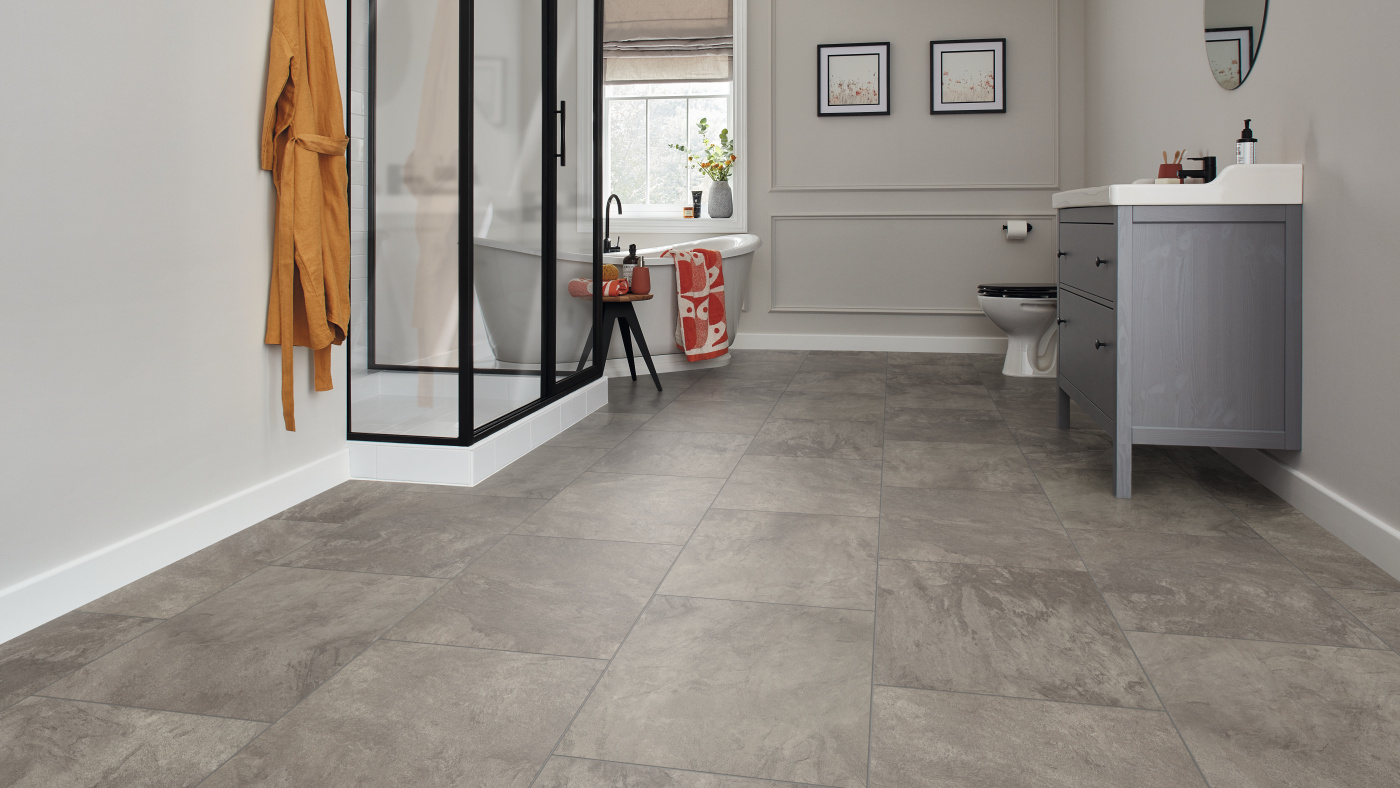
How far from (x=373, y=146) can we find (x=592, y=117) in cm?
141

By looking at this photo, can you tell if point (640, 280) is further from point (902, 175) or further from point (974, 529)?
point (974, 529)

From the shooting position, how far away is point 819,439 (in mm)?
3207

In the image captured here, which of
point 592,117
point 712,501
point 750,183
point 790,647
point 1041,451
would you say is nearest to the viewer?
point 790,647

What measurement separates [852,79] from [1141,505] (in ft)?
12.4

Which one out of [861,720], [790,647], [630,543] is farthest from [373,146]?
[861,720]

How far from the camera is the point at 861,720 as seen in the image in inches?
51.4

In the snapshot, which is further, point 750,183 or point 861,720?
point 750,183

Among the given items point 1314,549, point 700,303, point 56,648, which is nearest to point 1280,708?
point 1314,549

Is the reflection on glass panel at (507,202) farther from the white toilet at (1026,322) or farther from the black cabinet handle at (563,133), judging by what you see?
the white toilet at (1026,322)

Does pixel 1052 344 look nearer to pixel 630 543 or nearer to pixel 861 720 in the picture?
pixel 630 543

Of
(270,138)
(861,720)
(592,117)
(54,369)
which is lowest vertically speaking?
(861,720)

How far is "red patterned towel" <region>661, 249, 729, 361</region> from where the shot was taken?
4645 millimetres

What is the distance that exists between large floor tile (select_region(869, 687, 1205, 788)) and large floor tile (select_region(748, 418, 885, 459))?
163cm

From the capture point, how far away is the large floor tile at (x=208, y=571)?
1733mm
